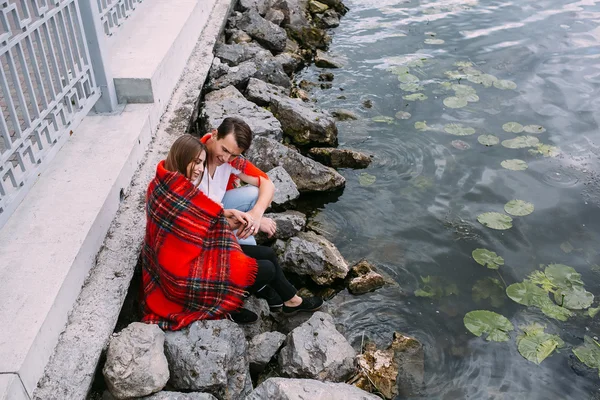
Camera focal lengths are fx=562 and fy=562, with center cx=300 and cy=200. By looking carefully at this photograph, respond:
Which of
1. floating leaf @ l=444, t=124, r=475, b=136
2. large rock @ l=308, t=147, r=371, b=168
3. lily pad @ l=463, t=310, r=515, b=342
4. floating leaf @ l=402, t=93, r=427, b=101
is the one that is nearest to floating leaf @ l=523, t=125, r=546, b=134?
floating leaf @ l=444, t=124, r=475, b=136

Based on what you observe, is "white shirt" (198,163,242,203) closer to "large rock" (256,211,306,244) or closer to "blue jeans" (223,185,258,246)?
"blue jeans" (223,185,258,246)

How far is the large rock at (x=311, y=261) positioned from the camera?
427 centimetres

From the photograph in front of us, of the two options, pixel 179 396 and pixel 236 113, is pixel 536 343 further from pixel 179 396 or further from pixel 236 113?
pixel 236 113

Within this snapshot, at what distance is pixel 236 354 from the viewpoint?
3.25 metres

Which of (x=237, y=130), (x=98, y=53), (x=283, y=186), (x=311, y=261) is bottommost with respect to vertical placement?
(x=311, y=261)

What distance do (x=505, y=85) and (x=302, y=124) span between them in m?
3.23

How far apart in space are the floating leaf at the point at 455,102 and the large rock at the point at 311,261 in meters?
3.52

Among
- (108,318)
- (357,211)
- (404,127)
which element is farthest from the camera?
(404,127)

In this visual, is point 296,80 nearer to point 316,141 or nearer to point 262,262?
point 316,141

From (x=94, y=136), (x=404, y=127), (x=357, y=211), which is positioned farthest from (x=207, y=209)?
(x=404, y=127)

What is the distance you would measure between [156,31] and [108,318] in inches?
140

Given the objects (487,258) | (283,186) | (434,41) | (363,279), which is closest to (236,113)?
(283,186)

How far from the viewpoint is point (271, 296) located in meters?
3.86

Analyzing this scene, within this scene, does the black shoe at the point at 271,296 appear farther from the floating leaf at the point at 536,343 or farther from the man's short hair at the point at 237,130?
the floating leaf at the point at 536,343
